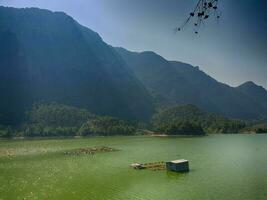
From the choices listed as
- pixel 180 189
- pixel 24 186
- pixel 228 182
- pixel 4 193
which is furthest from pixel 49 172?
pixel 228 182

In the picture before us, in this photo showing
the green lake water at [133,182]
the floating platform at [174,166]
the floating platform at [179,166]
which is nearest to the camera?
the green lake water at [133,182]

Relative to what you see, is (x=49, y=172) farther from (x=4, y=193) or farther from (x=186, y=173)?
(x=186, y=173)

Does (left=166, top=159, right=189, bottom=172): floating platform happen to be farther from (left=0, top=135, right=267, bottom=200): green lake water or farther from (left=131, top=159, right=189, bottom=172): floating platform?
(left=0, top=135, right=267, bottom=200): green lake water

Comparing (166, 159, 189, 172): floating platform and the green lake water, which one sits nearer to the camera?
the green lake water

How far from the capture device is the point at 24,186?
63938 mm

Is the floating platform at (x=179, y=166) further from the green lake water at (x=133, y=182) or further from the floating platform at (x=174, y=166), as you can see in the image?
the green lake water at (x=133, y=182)

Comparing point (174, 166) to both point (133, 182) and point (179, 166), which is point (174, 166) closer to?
point (179, 166)

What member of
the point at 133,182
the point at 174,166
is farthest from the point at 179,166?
the point at 133,182

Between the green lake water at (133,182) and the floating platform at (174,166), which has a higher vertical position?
the floating platform at (174,166)

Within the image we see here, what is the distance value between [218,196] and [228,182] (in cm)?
1105

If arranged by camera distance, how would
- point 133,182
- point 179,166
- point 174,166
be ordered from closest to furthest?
point 133,182 < point 179,166 < point 174,166

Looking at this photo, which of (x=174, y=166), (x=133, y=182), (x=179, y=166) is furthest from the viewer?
(x=174, y=166)

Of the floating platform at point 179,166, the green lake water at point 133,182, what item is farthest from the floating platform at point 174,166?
the green lake water at point 133,182

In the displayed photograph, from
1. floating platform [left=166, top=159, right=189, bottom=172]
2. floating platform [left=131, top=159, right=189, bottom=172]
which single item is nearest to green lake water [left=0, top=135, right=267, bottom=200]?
floating platform [left=166, top=159, right=189, bottom=172]
